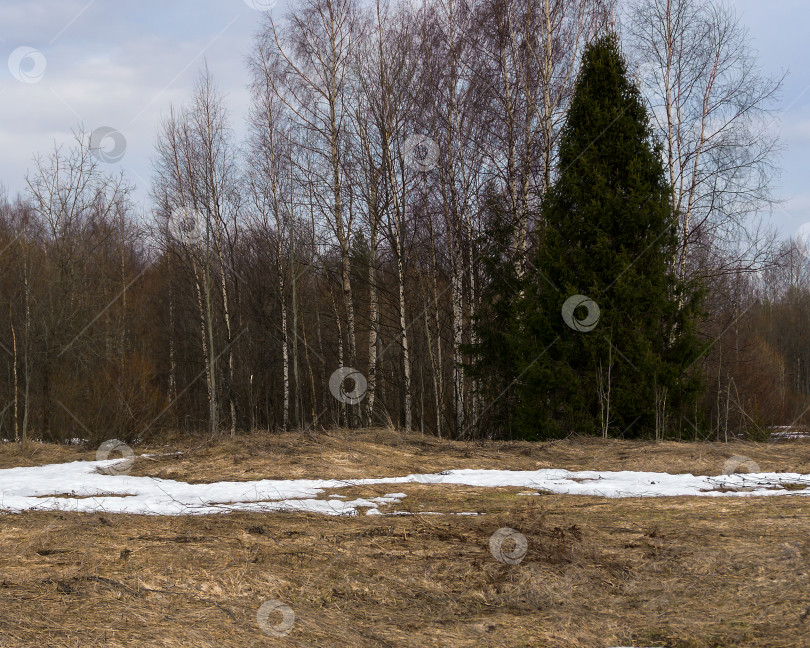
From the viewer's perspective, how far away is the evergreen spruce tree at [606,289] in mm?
11484

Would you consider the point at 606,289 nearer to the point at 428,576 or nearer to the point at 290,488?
the point at 290,488

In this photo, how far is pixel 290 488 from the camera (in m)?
7.53

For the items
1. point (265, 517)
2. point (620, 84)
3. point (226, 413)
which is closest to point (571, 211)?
point (620, 84)

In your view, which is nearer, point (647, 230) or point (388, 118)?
point (647, 230)

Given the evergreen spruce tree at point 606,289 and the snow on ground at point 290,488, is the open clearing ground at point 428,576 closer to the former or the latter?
the snow on ground at point 290,488

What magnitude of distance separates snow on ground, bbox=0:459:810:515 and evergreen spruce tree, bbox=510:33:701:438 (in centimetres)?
347

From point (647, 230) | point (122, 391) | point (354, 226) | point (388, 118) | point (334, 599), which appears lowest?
point (334, 599)

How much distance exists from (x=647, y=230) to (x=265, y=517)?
8361 mm

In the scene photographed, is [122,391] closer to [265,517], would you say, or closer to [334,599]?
[265,517]

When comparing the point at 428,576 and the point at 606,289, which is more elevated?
the point at 606,289

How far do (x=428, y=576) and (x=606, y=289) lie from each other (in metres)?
8.14

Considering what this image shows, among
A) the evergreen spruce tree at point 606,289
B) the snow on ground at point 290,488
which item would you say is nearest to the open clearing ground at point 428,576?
the snow on ground at point 290,488

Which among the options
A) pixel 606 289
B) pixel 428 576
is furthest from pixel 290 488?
pixel 606 289

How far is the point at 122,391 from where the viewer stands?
15.5 m
